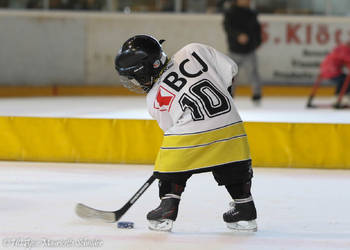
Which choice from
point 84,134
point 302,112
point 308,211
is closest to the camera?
point 308,211

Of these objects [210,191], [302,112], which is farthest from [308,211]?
[302,112]

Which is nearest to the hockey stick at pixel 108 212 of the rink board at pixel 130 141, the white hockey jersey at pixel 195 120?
the white hockey jersey at pixel 195 120

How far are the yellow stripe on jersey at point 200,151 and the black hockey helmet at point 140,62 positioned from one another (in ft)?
0.77

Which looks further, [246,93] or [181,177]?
[246,93]

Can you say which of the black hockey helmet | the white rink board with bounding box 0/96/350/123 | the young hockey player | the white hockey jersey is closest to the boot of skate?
the young hockey player

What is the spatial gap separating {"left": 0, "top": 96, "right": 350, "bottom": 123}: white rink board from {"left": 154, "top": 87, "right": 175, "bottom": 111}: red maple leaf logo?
143 inches

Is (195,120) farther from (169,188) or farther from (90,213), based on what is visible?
(90,213)

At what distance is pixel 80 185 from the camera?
3939 mm

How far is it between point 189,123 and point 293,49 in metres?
7.45

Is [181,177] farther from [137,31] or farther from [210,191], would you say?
[137,31]

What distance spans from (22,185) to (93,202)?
0.54 meters

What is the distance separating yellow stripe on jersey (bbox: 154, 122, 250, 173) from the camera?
2.88 metres

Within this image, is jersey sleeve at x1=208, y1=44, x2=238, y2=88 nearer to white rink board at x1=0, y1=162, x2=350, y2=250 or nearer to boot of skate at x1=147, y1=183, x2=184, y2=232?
boot of skate at x1=147, y1=183, x2=184, y2=232

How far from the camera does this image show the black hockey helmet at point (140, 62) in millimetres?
2887
